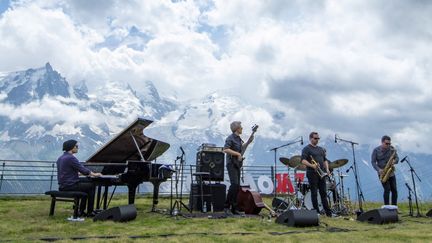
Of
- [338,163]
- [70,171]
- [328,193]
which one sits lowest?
[328,193]

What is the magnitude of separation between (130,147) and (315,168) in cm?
391

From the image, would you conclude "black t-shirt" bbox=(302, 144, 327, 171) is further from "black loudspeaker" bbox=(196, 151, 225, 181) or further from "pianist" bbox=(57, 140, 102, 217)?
"pianist" bbox=(57, 140, 102, 217)

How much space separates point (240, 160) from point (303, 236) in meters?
3.11

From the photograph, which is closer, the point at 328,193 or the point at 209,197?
the point at 209,197

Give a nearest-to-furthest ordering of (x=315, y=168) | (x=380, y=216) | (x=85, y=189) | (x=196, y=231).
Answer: (x=196, y=231)
(x=380, y=216)
(x=85, y=189)
(x=315, y=168)

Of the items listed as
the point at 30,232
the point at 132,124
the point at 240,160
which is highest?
the point at 132,124

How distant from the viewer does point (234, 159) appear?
9.06 metres

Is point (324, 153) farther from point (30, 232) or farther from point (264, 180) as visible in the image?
point (264, 180)

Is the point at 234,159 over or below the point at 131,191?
over

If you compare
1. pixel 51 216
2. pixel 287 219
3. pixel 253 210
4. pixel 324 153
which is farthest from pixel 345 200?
pixel 51 216

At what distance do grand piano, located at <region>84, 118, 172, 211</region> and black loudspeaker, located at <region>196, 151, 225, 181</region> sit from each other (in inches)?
33.7

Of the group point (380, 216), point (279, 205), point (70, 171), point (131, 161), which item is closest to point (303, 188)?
point (279, 205)

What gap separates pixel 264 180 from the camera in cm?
1853

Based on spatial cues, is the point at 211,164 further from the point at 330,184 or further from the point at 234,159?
the point at 330,184
